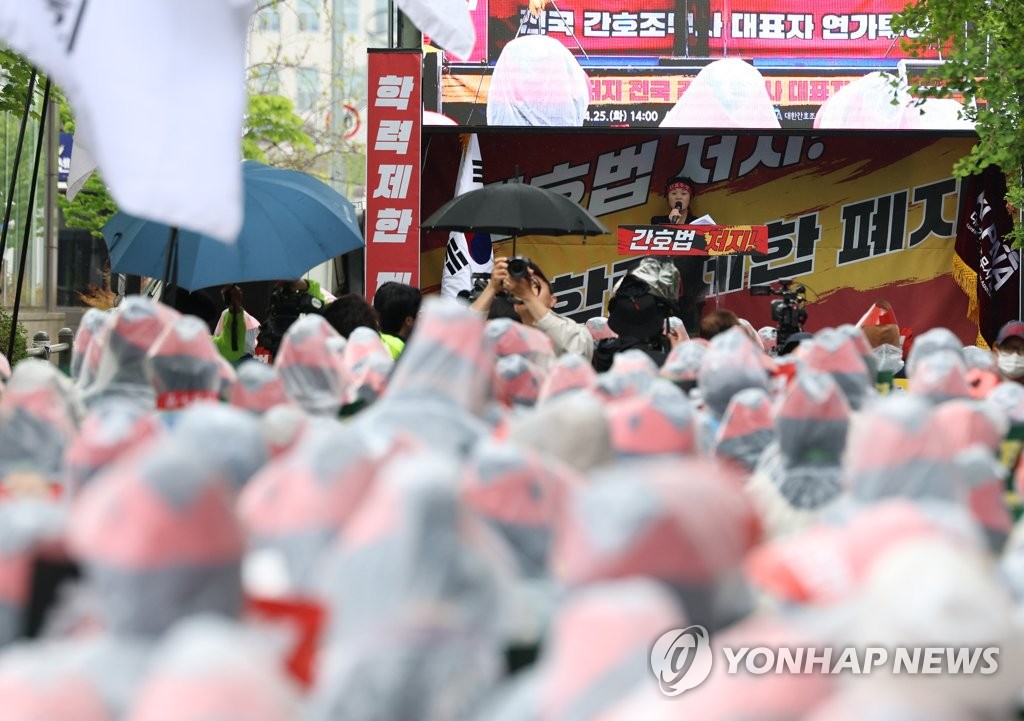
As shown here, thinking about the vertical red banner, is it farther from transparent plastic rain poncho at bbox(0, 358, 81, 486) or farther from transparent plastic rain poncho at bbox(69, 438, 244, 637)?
transparent plastic rain poncho at bbox(69, 438, 244, 637)

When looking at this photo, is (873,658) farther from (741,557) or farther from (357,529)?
(357,529)

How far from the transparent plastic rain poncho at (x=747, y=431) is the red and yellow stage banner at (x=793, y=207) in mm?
10799

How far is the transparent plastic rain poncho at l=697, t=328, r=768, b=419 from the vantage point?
13.0 ft

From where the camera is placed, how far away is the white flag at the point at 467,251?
13.7m

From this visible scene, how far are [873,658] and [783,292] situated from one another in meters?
7.63

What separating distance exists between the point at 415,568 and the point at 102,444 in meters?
0.92


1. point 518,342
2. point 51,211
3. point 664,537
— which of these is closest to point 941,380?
point 518,342

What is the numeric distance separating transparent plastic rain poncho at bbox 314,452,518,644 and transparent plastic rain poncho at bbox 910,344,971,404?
2138 mm

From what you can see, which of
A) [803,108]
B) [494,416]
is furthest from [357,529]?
[803,108]

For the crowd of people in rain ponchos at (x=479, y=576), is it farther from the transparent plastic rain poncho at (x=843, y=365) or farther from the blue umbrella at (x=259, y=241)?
the blue umbrella at (x=259, y=241)

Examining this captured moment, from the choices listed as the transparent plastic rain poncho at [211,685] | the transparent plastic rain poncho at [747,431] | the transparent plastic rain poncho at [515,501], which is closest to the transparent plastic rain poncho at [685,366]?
the transparent plastic rain poncho at [747,431]

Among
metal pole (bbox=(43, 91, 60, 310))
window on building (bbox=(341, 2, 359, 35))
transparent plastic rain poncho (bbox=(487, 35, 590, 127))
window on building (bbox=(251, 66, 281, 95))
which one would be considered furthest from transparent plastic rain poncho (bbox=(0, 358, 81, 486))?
window on building (bbox=(341, 2, 359, 35))

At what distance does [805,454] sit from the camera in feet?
10.2

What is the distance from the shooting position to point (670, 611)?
1.65 meters
